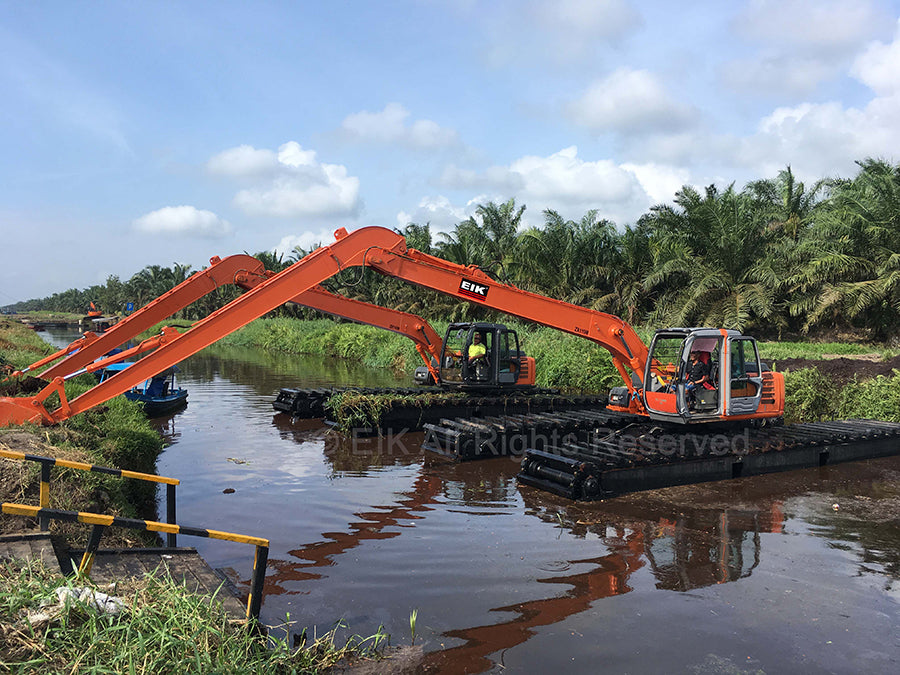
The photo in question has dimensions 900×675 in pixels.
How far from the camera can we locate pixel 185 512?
8828 mm

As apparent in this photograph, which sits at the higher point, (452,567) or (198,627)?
(198,627)

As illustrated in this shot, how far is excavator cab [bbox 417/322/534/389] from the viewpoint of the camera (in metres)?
15.3

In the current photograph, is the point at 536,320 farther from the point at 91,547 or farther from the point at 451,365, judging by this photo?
the point at 91,547

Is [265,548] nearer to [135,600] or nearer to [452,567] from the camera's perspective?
[135,600]

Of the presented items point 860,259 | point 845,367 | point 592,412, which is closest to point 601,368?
point 845,367

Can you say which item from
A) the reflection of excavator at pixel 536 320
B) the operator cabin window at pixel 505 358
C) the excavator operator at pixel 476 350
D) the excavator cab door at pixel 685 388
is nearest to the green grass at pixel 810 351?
the operator cabin window at pixel 505 358

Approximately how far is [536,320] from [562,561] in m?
5.82

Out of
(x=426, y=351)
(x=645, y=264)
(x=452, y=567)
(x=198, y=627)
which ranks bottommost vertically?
(x=452, y=567)

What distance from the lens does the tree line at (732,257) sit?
23.5 metres

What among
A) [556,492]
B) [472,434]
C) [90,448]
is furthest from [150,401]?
[556,492]

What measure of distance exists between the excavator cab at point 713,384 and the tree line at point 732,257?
13.2 metres

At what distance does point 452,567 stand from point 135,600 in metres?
3.57

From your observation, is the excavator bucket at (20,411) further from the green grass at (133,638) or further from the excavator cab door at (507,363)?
the excavator cab door at (507,363)

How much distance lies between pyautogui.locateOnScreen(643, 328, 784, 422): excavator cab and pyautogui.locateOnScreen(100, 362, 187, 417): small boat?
38.7 feet
